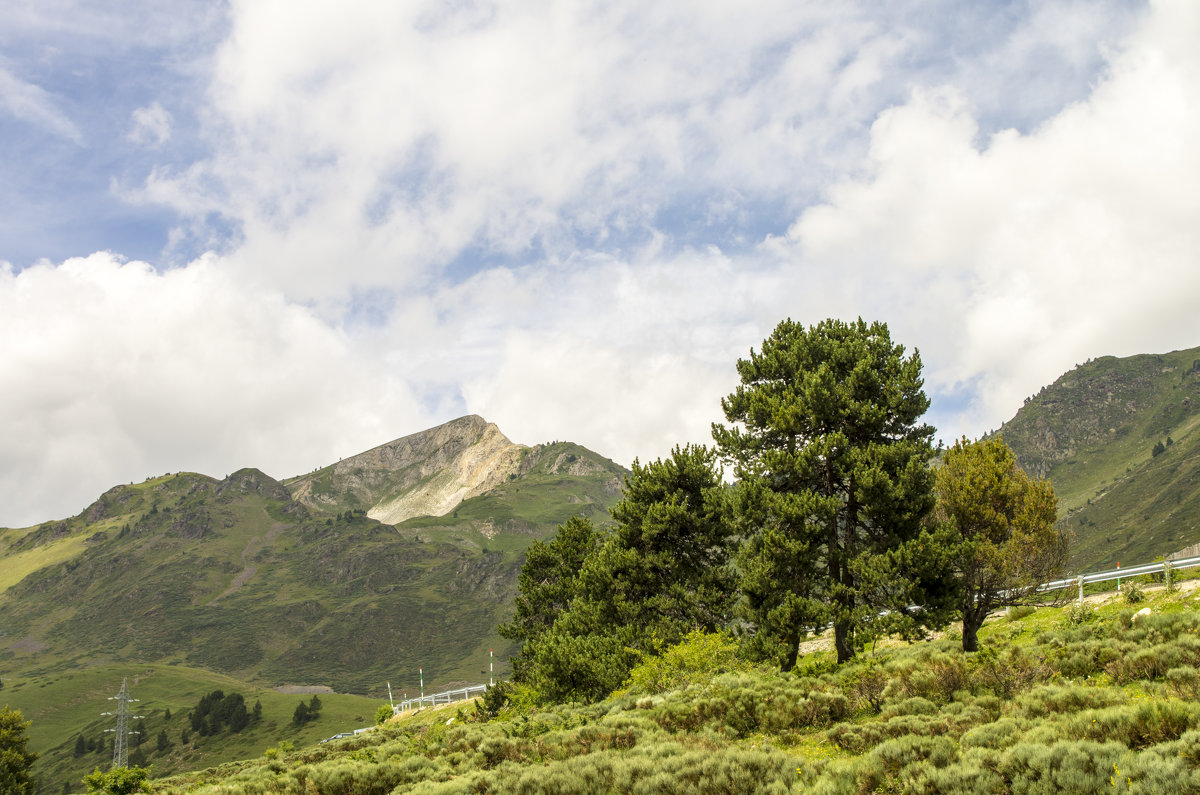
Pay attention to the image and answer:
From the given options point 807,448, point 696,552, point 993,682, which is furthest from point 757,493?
point 993,682

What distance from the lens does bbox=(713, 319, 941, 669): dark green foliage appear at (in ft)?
85.4

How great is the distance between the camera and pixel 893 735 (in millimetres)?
13555

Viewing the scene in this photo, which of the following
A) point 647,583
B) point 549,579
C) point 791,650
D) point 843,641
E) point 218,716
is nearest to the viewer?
point 843,641

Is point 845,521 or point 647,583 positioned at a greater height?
point 845,521

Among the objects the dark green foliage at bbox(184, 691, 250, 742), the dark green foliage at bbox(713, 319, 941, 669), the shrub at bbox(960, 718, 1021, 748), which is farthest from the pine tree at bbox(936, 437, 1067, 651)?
the dark green foliage at bbox(184, 691, 250, 742)

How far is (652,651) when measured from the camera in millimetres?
34812

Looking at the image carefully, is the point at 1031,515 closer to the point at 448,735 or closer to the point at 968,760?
the point at 968,760

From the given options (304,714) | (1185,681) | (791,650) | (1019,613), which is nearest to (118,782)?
(791,650)

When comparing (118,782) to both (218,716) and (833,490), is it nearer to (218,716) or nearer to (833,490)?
(833,490)

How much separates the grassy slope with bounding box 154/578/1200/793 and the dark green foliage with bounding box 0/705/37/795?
2299 inches

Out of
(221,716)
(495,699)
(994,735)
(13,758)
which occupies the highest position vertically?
(994,735)

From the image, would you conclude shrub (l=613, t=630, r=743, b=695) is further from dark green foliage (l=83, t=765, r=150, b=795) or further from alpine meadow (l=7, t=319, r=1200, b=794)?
dark green foliage (l=83, t=765, r=150, b=795)

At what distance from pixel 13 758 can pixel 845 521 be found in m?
75.6

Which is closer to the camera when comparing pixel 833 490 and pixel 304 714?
pixel 833 490
